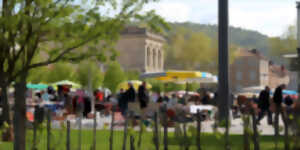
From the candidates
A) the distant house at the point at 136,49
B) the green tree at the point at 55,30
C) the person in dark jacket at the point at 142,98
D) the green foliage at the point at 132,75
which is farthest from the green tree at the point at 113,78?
the green tree at the point at 55,30

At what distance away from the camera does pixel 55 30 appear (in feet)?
37.4

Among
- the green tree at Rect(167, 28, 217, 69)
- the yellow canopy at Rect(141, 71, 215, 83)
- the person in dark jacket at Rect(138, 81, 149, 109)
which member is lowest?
the person in dark jacket at Rect(138, 81, 149, 109)

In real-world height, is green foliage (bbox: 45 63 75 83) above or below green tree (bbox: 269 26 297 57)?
below

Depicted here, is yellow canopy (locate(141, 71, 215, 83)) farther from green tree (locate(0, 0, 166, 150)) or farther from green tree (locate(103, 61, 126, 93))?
green tree (locate(103, 61, 126, 93))

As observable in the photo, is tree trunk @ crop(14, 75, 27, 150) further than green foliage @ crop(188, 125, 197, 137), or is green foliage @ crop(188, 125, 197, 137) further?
tree trunk @ crop(14, 75, 27, 150)

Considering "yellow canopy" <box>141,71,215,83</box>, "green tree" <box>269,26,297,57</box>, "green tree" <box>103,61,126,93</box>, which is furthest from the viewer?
"green tree" <box>269,26,297,57</box>

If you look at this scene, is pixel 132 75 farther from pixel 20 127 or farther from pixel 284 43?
pixel 20 127

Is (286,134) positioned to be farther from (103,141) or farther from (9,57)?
(103,141)

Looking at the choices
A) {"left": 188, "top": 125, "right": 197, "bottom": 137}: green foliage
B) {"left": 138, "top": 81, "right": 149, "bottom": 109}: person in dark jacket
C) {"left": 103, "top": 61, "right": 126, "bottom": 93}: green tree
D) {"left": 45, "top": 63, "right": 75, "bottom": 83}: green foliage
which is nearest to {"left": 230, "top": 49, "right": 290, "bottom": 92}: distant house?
{"left": 103, "top": 61, "right": 126, "bottom": 93}: green tree

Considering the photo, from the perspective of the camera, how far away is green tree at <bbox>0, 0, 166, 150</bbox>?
10.8 metres

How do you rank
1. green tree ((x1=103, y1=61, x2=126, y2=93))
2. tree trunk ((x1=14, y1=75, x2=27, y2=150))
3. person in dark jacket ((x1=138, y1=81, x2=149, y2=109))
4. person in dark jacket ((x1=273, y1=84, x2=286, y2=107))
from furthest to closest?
green tree ((x1=103, y1=61, x2=126, y2=93)) < person in dark jacket ((x1=138, y1=81, x2=149, y2=109)) < person in dark jacket ((x1=273, y1=84, x2=286, y2=107)) < tree trunk ((x1=14, y1=75, x2=27, y2=150))

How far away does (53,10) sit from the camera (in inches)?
425

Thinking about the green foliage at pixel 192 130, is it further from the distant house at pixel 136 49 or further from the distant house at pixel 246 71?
the distant house at pixel 246 71

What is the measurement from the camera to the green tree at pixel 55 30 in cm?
1078
